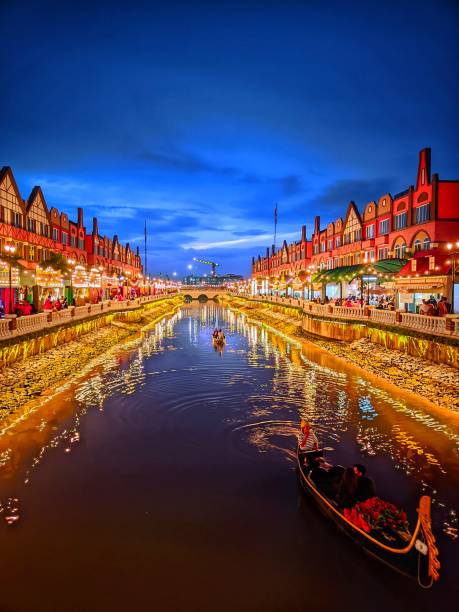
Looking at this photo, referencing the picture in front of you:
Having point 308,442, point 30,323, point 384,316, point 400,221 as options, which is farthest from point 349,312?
point 308,442

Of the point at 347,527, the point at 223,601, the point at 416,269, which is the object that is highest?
the point at 416,269

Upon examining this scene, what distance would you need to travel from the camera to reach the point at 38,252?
1911 inches

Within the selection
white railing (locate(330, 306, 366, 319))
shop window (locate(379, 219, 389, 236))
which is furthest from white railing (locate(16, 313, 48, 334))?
shop window (locate(379, 219, 389, 236))

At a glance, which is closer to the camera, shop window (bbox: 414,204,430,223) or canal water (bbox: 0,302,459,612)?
canal water (bbox: 0,302,459,612)

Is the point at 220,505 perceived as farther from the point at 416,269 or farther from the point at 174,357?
the point at 416,269

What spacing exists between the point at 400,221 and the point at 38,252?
43.4 m

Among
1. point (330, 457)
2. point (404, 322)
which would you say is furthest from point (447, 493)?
point (404, 322)

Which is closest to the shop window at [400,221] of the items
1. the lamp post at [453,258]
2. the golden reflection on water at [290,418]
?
the lamp post at [453,258]

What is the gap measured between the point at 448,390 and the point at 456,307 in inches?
388

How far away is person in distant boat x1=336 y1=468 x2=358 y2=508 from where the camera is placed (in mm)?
8188

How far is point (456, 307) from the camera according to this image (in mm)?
25250

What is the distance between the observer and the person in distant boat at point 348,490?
8.19 m

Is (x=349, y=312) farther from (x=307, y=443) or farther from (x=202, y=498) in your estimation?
(x=202, y=498)

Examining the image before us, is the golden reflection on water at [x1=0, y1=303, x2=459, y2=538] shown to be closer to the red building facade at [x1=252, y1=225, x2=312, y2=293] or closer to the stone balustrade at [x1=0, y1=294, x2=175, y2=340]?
the stone balustrade at [x1=0, y1=294, x2=175, y2=340]
